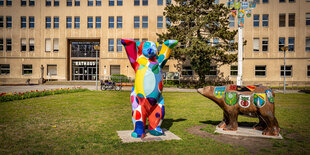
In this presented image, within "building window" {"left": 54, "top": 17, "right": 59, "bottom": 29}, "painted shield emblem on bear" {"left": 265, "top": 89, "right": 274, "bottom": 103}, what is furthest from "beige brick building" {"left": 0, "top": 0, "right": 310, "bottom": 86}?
"painted shield emblem on bear" {"left": 265, "top": 89, "right": 274, "bottom": 103}

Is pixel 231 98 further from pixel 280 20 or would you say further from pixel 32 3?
pixel 32 3

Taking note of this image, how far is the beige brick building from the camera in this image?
36594 mm

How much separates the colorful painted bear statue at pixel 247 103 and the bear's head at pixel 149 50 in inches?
81.8

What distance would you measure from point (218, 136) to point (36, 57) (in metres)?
40.3

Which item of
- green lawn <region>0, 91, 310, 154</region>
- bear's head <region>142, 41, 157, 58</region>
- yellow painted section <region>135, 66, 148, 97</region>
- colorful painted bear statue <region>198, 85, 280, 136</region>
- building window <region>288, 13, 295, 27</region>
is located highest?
building window <region>288, 13, 295, 27</region>

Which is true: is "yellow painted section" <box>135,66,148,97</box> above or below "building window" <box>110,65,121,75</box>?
below

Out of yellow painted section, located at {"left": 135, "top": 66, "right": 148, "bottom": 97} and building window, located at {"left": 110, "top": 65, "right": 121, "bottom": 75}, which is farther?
building window, located at {"left": 110, "top": 65, "right": 121, "bottom": 75}

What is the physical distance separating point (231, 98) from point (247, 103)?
0.46 meters

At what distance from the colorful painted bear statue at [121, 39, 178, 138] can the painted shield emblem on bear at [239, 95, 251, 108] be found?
232 centimetres

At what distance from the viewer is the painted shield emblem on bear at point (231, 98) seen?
22.4ft

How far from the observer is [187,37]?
27.9 metres

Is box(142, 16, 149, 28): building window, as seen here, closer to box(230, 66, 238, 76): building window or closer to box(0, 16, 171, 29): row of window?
box(0, 16, 171, 29): row of window

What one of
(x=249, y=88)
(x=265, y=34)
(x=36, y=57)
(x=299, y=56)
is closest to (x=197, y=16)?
(x=265, y=34)

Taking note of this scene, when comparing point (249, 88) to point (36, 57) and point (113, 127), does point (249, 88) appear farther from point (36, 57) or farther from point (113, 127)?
point (36, 57)
